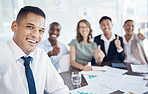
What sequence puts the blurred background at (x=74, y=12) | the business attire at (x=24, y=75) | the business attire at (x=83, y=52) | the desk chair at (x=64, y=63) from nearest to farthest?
1. the business attire at (x=24, y=75)
2. the desk chair at (x=64, y=63)
3. the business attire at (x=83, y=52)
4. the blurred background at (x=74, y=12)

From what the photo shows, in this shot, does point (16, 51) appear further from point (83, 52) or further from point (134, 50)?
point (134, 50)

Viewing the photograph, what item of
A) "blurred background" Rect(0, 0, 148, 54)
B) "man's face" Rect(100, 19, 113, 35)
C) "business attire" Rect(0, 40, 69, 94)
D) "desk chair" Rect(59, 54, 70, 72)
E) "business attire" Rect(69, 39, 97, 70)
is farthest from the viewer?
"blurred background" Rect(0, 0, 148, 54)

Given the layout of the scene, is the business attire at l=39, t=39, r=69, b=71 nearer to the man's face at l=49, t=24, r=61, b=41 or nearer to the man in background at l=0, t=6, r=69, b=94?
the man's face at l=49, t=24, r=61, b=41

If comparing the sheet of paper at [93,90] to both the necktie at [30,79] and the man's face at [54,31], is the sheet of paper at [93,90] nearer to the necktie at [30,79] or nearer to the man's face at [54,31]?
the necktie at [30,79]

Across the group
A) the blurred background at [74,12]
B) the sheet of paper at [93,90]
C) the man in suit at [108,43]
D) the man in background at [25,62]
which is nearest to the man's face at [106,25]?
the man in suit at [108,43]

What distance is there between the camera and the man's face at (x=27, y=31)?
2.78 feet

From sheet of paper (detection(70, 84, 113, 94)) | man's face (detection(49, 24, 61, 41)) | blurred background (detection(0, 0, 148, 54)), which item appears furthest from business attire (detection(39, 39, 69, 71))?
sheet of paper (detection(70, 84, 113, 94))

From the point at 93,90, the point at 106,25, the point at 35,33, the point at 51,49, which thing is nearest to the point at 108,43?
the point at 106,25

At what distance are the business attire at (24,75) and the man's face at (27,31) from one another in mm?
42

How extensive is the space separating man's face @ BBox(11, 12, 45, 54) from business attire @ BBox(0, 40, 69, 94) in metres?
0.04

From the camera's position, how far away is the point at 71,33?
323cm

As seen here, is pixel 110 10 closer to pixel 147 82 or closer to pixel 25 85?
pixel 147 82

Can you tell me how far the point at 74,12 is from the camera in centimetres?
322

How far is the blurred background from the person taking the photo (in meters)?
A: 2.43
